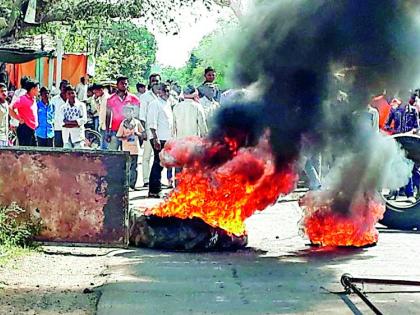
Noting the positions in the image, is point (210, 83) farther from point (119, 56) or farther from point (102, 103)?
point (119, 56)

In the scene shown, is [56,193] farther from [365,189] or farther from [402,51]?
[402,51]

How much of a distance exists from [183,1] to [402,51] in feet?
46.2

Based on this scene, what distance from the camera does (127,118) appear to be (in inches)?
529

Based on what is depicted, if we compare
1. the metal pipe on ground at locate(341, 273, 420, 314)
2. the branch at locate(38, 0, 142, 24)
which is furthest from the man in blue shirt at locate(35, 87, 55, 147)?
the branch at locate(38, 0, 142, 24)

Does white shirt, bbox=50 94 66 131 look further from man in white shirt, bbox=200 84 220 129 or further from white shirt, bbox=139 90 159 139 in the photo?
man in white shirt, bbox=200 84 220 129

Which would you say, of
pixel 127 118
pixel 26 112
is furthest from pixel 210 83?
pixel 26 112

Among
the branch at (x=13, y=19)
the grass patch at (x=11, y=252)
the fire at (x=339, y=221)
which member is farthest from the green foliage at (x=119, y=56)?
the grass patch at (x=11, y=252)

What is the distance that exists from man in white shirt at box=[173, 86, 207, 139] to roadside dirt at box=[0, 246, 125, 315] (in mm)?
5074

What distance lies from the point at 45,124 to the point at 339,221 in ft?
22.4

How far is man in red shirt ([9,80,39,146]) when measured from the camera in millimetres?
12664

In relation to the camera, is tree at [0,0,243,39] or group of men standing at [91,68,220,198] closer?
group of men standing at [91,68,220,198]

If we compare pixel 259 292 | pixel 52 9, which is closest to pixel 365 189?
pixel 259 292

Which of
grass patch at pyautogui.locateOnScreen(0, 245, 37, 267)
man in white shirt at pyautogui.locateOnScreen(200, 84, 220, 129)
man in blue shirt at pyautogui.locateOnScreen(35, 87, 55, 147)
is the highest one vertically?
man in white shirt at pyautogui.locateOnScreen(200, 84, 220, 129)

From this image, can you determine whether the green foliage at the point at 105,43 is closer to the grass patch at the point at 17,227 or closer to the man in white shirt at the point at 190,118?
the man in white shirt at the point at 190,118
